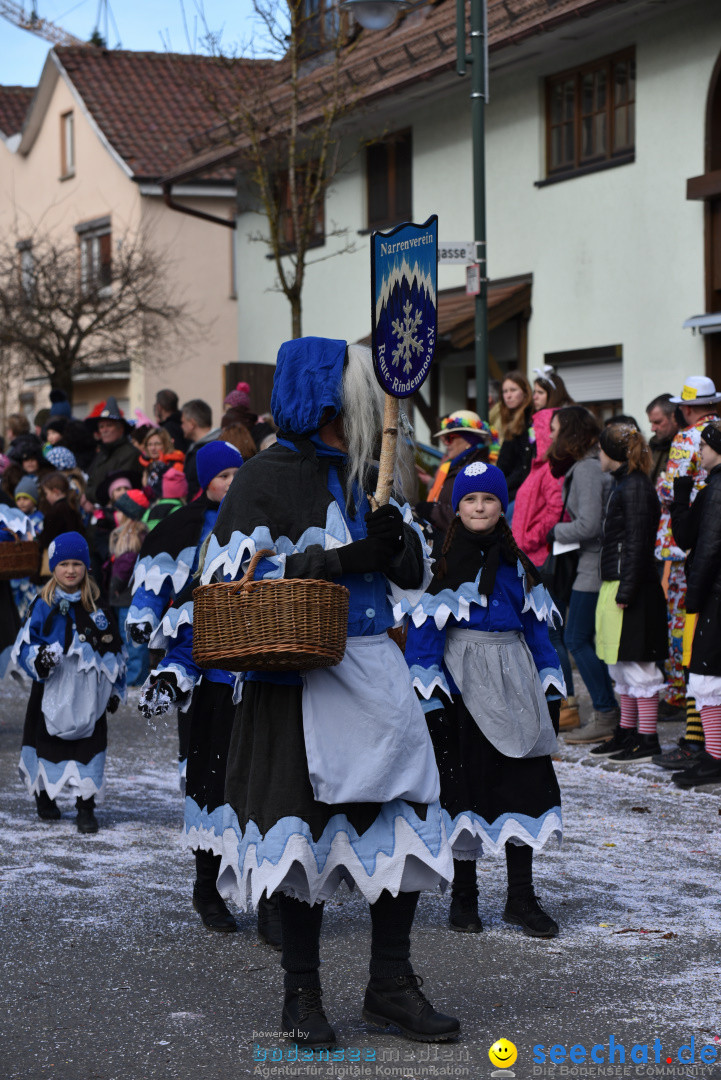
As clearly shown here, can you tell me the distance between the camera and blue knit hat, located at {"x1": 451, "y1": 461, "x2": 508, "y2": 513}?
592cm

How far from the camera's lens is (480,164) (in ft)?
42.4

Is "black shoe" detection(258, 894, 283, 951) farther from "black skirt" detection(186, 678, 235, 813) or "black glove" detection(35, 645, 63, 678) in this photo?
"black glove" detection(35, 645, 63, 678)

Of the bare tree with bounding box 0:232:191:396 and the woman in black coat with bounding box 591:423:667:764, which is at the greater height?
the bare tree with bounding box 0:232:191:396

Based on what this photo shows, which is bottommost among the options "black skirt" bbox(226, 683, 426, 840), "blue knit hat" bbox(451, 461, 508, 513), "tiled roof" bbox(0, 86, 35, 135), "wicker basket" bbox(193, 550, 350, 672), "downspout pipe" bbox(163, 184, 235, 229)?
"black skirt" bbox(226, 683, 426, 840)

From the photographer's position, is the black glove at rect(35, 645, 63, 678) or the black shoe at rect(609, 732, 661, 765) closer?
the black glove at rect(35, 645, 63, 678)

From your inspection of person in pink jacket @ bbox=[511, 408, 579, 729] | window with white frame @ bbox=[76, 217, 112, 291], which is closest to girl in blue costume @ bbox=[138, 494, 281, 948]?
person in pink jacket @ bbox=[511, 408, 579, 729]

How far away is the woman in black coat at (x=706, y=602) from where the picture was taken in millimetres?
8219

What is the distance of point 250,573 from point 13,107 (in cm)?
3730

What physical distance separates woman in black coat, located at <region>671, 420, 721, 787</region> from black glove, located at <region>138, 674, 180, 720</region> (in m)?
3.58

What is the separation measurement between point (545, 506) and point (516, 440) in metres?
1.40

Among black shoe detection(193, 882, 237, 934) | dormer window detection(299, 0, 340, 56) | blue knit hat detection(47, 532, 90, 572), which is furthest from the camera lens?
dormer window detection(299, 0, 340, 56)

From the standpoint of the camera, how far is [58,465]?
14.5 metres

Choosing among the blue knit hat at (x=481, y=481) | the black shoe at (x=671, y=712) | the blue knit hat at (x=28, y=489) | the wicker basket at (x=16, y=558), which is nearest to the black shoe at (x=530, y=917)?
the blue knit hat at (x=481, y=481)

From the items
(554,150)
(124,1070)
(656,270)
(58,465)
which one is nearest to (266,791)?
(124,1070)
